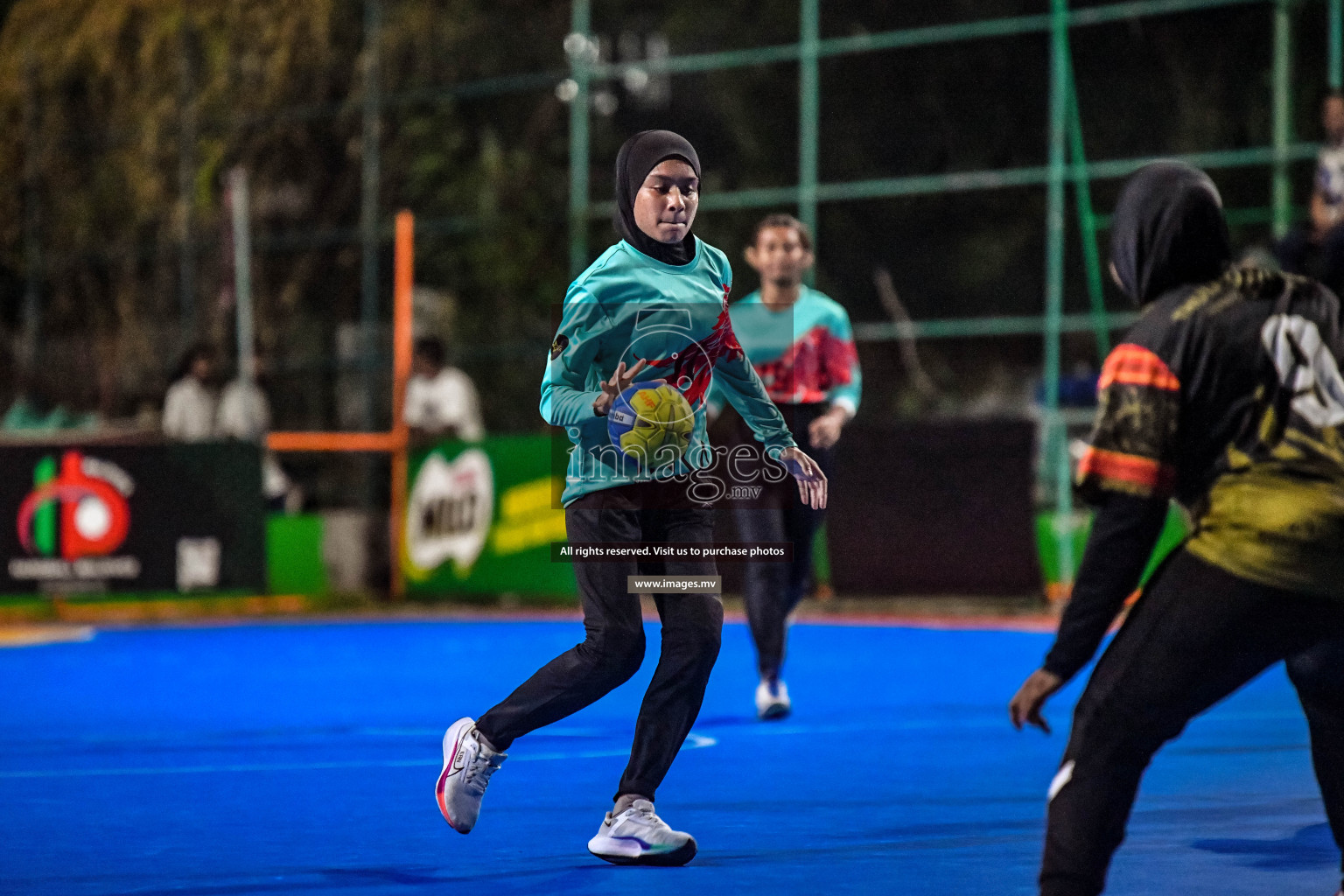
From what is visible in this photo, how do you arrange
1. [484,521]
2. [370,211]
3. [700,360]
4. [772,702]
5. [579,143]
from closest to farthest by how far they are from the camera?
[700,360]
[772,702]
[484,521]
[579,143]
[370,211]

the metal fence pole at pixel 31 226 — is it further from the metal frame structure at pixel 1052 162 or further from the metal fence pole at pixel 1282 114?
the metal fence pole at pixel 1282 114

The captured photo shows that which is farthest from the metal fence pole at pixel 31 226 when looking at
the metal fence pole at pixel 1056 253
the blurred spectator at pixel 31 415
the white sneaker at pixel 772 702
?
the white sneaker at pixel 772 702

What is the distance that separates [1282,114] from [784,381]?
8204 millimetres

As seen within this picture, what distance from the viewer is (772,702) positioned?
878cm

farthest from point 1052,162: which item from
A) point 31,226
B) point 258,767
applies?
point 31,226

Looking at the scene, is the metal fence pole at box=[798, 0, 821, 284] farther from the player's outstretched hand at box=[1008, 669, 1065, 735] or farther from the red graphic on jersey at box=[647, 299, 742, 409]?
the player's outstretched hand at box=[1008, 669, 1065, 735]

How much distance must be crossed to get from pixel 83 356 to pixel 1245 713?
683 inches

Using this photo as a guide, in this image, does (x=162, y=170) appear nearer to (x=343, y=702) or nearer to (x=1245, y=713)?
(x=343, y=702)

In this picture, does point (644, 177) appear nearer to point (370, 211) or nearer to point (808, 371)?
point (808, 371)

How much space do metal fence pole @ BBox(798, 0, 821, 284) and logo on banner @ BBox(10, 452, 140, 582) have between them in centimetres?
655

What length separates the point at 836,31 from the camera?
1906 cm

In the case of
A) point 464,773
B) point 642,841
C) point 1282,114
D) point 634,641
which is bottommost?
point 642,841

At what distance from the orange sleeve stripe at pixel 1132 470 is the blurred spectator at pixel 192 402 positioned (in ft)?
46.8

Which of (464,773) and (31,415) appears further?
(31,415)
